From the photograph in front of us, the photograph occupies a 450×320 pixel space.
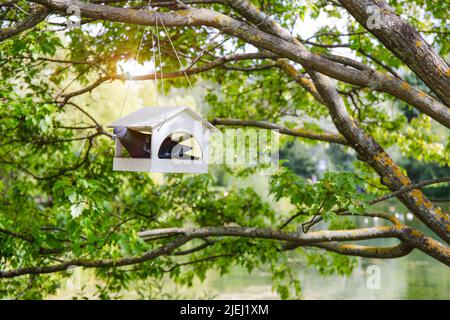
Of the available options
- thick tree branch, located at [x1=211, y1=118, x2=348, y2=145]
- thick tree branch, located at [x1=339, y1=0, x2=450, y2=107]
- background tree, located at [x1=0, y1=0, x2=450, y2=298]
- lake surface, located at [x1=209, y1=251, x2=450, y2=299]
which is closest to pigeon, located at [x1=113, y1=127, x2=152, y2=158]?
background tree, located at [x1=0, y1=0, x2=450, y2=298]

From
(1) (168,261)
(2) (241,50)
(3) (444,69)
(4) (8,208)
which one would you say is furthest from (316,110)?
(3) (444,69)

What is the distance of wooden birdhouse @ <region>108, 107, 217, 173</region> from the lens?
241 centimetres

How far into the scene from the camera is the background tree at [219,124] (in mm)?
2309

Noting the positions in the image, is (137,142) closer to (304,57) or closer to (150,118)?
(150,118)

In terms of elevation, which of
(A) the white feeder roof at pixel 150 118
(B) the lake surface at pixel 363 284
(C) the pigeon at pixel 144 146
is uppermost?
(A) the white feeder roof at pixel 150 118

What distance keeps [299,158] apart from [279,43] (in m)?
15.6

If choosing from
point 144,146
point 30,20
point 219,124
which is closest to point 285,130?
point 219,124

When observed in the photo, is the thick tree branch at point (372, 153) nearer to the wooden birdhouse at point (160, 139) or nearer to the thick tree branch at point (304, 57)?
the thick tree branch at point (304, 57)

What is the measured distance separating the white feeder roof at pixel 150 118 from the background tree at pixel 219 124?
11.5 inches

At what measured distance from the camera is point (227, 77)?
581cm

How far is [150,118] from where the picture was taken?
2.45 metres

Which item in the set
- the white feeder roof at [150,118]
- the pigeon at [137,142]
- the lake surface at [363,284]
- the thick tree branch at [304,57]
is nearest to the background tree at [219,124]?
the thick tree branch at [304,57]

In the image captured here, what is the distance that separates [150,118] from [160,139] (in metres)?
0.11

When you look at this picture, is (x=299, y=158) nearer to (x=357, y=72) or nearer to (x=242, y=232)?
(x=242, y=232)
